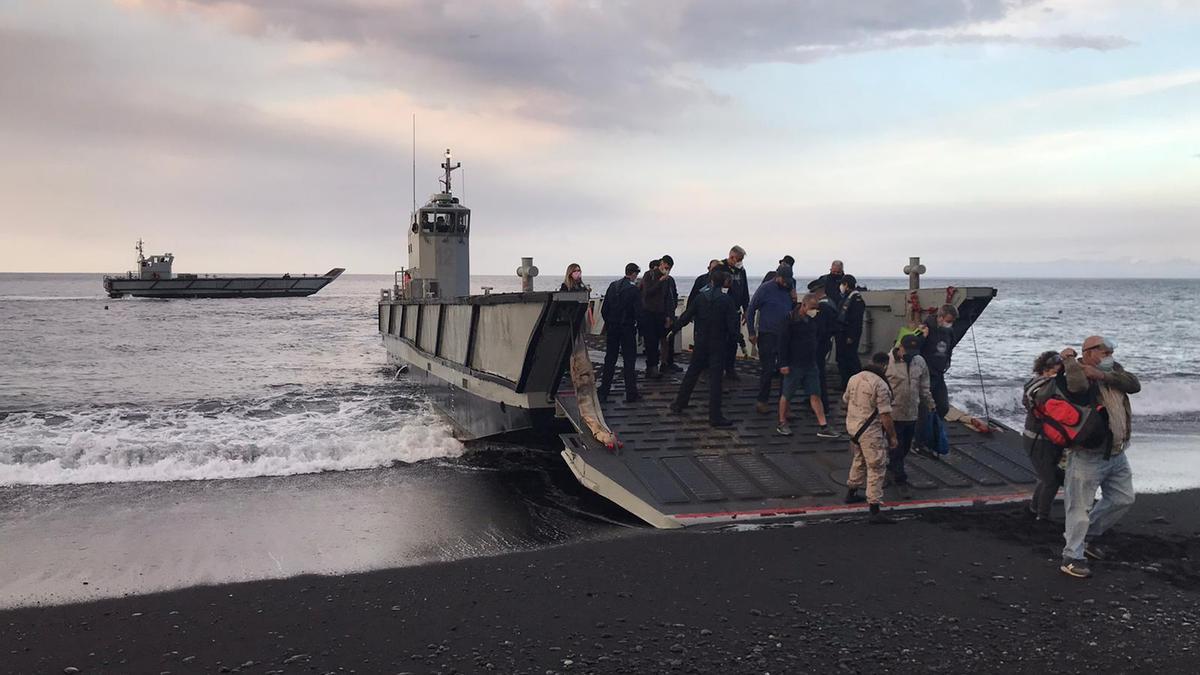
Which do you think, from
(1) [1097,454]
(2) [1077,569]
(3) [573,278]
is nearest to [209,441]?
(3) [573,278]

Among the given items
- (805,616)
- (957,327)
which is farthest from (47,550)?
(957,327)

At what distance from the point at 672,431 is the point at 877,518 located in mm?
2579

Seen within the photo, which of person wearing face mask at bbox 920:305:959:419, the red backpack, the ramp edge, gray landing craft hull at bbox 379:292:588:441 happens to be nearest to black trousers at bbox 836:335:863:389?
person wearing face mask at bbox 920:305:959:419

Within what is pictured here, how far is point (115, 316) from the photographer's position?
50875mm

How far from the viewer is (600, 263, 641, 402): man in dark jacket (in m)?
9.36

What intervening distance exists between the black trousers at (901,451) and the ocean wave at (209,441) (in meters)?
6.47

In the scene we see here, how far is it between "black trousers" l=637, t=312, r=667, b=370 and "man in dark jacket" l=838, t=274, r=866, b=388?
7.77 feet

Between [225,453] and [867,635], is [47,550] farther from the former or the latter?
[867,635]

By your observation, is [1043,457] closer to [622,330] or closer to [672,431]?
[672,431]

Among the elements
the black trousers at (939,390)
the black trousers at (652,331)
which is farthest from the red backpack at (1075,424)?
the black trousers at (652,331)

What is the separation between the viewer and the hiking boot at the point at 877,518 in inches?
253

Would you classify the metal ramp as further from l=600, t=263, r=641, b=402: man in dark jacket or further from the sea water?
the sea water

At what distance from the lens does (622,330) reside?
943 cm

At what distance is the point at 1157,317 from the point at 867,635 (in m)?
57.4
